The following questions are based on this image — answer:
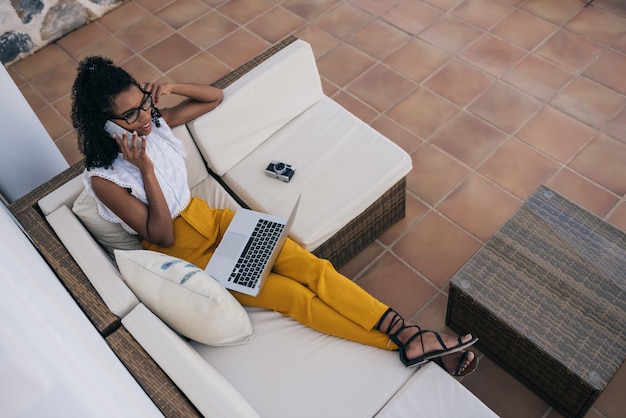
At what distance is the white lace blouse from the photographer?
2.10 m

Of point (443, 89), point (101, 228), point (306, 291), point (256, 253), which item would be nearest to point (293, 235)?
point (256, 253)

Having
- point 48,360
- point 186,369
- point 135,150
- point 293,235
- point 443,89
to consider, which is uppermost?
point 48,360

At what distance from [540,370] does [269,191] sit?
4.34 feet

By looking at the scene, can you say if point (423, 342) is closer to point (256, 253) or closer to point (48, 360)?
point (256, 253)

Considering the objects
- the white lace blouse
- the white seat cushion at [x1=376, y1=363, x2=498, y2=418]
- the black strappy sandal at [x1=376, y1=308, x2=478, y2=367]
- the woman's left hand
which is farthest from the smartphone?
the white seat cushion at [x1=376, y1=363, x2=498, y2=418]

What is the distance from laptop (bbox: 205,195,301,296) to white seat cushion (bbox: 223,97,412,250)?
13 cm

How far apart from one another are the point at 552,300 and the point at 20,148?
2.37m

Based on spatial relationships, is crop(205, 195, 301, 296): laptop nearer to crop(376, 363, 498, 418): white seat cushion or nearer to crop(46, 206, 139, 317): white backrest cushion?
crop(46, 206, 139, 317): white backrest cushion

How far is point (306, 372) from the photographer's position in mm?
1977

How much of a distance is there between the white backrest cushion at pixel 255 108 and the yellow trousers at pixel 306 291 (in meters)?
0.36

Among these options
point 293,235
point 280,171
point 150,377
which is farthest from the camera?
point 280,171

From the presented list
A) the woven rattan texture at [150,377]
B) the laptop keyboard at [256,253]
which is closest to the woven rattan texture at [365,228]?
the laptop keyboard at [256,253]

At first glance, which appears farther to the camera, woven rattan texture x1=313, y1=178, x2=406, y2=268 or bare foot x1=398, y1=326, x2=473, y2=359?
woven rattan texture x1=313, y1=178, x2=406, y2=268

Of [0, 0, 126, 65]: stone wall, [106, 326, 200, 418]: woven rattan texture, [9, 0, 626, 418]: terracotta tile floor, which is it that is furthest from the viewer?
[0, 0, 126, 65]: stone wall
